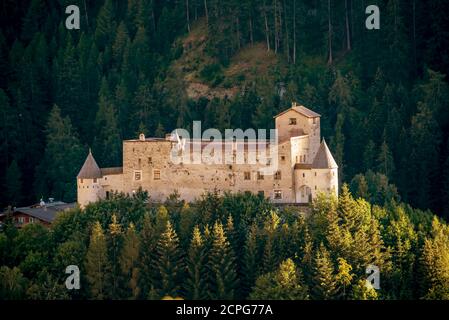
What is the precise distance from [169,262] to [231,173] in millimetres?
6755

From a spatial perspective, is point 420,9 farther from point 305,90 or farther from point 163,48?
point 163,48

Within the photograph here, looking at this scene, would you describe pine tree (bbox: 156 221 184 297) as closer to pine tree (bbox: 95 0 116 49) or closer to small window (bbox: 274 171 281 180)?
small window (bbox: 274 171 281 180)

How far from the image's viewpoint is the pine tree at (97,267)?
88.1 metres

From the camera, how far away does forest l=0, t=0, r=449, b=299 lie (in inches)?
3477

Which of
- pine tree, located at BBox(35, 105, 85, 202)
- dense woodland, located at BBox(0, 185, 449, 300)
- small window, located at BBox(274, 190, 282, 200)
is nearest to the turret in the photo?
dense woodland, located at BBox(0, 185, 449, 300)

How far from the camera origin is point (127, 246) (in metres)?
88.7

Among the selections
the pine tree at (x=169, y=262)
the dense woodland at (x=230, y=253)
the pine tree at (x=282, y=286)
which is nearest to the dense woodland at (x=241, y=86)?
the dense woodland at (x=230, y=253)

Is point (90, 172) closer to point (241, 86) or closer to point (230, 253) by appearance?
point (230, 253)

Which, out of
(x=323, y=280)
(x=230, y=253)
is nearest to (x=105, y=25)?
(x=230, y=253)

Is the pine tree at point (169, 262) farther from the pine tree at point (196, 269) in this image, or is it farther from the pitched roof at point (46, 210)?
the pitched roof at point (46, 210)

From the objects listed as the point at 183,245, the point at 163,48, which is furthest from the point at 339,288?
the point at 163,48

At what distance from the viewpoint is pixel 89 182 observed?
9356cm

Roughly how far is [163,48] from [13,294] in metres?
41.0
